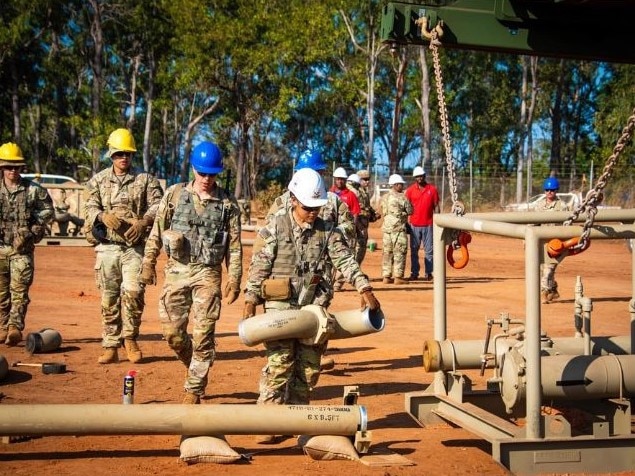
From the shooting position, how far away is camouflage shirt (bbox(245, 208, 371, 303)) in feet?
26.6

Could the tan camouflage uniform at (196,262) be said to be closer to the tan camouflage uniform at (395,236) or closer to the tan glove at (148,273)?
the tan glove at (148,273)

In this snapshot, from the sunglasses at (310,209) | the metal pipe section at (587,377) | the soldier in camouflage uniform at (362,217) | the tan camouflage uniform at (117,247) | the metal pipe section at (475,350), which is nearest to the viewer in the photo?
the metal pipe section at (587,377)

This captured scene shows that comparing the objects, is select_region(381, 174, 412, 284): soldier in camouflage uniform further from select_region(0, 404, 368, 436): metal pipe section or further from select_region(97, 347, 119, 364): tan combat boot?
select_region(0, 404, 368, 436): metal pipe section

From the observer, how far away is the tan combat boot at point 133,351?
37.0ft

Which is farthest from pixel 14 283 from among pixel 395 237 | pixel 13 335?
pixel 395 237

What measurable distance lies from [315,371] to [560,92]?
6267 cm

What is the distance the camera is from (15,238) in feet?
39.5

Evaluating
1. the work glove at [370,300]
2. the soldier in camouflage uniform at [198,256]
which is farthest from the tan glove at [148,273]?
the work glove at [370,300]

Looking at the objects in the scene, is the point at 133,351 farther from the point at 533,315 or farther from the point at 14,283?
the point at 533,315

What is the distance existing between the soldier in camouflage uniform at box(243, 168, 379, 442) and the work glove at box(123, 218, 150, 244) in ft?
9.85

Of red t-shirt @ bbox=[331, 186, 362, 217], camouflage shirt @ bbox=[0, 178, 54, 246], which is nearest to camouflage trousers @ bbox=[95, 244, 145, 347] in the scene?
camouflage shirt @ bbox=[0, 178, 54, 246]

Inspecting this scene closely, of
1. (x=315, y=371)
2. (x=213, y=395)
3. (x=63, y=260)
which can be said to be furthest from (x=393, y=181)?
(x=315, y=371)

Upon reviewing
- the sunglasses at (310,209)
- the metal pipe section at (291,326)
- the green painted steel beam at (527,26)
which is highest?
the green painted steel beam at (527,26)

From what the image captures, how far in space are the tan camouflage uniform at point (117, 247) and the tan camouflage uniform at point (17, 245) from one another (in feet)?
4.03
